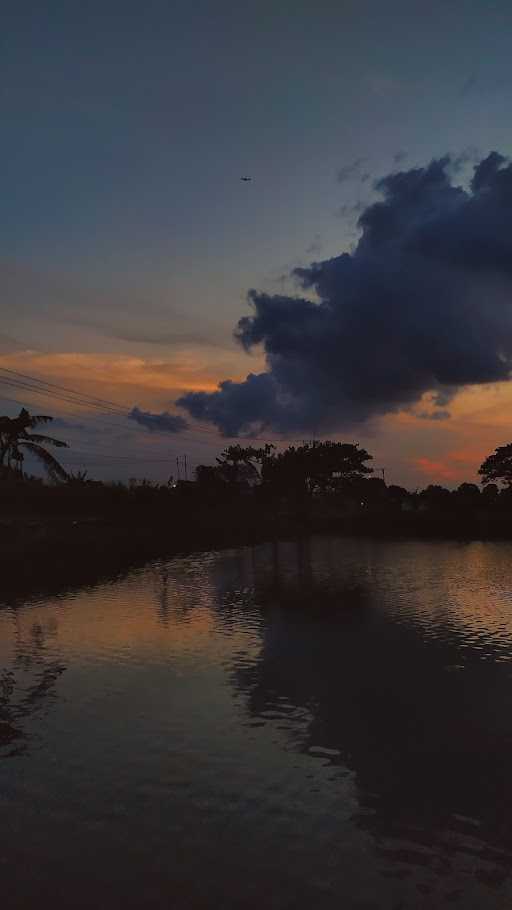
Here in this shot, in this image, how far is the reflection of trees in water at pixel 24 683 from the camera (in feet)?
47.3

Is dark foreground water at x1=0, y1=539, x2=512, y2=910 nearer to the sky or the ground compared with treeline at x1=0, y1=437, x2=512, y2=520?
nearer to the ground

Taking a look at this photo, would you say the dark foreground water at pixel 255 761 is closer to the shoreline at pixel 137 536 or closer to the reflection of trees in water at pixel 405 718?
the reflection of trees in water at pixel 405 718

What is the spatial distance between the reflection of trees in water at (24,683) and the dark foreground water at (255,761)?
8cm

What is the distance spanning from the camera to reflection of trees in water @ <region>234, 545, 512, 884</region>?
1042 cm

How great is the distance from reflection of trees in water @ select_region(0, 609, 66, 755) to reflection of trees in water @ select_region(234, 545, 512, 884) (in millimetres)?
4965

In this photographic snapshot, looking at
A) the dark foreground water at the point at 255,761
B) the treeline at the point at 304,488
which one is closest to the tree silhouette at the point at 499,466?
the treeline at the point at 304,488

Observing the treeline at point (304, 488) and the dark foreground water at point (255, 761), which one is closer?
the dark foreground water at point (255, 761)

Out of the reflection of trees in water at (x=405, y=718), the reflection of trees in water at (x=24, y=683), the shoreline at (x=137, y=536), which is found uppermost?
the shoreline at (x=137, y=536)

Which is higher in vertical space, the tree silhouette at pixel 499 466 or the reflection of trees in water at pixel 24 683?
the tree silhouette at pixel 499 466

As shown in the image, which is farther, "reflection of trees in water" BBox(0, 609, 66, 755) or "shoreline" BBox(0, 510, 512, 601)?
"shoreline" BBox(0, 510, 512, 601)

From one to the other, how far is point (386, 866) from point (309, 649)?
1276cm

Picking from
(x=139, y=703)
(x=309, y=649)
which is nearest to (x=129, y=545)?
(x=309, y=649)

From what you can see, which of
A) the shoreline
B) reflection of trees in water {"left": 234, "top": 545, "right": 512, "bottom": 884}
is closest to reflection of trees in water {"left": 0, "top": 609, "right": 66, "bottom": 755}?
reflection of trees in water {"left": 234, "top": 545, "right": 512, "bottom": 884}

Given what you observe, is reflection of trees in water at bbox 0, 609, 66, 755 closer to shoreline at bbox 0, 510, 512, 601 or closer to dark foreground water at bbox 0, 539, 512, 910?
dark foreground water at bbox 0, 539, 512, 910
